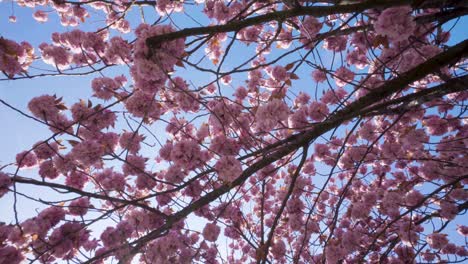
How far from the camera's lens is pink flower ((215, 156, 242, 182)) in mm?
2842

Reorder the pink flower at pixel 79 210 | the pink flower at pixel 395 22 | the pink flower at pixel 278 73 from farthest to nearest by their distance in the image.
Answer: the pink flower at pixel 278 73 → the pink flower at pixel 79 210 → the pink flower at pixel 395 22

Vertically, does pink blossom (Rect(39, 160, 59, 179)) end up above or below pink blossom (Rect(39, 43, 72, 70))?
Answer: below

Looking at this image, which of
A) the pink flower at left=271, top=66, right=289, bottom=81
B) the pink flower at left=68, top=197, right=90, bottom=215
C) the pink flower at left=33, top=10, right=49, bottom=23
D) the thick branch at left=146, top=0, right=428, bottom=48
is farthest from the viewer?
the pink flower at left=33, top=10, right=49, bottom=23

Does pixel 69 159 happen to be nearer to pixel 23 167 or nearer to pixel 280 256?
pixel 23 167

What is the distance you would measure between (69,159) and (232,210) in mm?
2567

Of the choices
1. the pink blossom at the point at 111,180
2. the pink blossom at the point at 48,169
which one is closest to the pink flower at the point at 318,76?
the pink blossom at the point at 111,180

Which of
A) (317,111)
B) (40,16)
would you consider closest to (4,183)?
(317,111)

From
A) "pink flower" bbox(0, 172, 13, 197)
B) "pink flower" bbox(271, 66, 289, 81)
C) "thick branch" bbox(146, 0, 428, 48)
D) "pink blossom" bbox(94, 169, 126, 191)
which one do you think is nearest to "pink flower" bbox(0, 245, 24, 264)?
"pink flower" bbox(0, 172, 13, 197)

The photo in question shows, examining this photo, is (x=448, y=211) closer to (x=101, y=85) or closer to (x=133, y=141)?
(x=133, y=141)

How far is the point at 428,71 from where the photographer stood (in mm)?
2473

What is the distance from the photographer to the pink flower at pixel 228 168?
2842mm

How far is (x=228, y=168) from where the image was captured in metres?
2.87

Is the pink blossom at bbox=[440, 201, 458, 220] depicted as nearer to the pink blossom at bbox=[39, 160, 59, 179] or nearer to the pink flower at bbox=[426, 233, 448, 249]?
the pink flower at bbox=[426, 233, 448, 249]

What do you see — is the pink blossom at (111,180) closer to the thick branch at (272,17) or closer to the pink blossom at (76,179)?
the pink blossom at (76,179)
